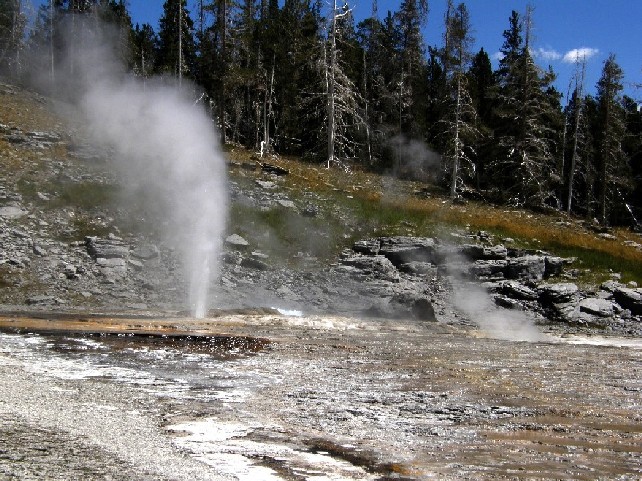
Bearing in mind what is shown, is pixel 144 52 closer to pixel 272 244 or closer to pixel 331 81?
pixel 331 81

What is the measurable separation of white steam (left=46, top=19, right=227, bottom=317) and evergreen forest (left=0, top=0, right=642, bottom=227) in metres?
3.88

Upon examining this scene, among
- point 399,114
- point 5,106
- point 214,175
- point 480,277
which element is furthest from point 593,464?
point 399,114

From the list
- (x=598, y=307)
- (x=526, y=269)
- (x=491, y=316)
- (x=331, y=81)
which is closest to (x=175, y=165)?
(x=331, y=81)

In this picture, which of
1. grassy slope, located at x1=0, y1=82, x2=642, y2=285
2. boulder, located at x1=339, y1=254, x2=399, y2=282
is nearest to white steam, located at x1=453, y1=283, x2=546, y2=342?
boulder, located at x1=339, y1=254, x2=399, y2=282

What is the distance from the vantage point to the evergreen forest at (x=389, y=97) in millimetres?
36750

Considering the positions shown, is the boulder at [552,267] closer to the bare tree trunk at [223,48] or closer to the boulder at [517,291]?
the boulder at [517,291]

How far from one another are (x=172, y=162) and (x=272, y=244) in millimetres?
6052

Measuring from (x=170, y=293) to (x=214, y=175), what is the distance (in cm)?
688

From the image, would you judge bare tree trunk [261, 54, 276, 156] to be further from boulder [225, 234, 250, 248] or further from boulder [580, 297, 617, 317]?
boulder [580, 297, 617, 317]

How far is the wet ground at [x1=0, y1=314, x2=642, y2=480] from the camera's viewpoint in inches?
193

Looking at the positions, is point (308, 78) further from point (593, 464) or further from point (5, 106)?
point (593, 464)

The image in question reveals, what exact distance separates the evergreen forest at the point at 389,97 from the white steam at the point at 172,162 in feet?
12.7

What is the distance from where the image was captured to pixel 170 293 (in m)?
19.5

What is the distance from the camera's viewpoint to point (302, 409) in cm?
675
